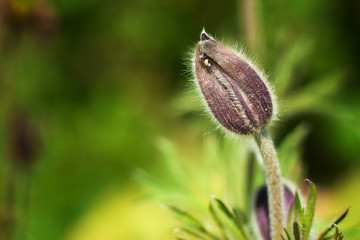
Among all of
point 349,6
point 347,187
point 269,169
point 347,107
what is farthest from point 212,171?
point 349,6

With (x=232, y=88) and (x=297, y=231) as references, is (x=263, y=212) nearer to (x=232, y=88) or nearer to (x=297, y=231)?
(x=297, y=231)

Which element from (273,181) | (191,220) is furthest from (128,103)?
(273,181)

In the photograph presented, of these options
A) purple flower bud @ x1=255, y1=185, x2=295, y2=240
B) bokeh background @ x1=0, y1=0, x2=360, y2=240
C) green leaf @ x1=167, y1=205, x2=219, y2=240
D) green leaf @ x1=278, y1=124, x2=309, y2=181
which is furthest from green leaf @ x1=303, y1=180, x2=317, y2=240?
bokeh background @ x1=0, y1=0, x2=360, y2=240

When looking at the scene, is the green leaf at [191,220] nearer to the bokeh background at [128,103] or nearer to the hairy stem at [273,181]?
the hairy stem at [273,181]

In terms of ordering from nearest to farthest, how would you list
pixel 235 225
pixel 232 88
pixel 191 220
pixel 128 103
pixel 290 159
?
pixel 232 88 < pixel 235 225 < pixel 191 220 < pixel 290 159 < pixel 128 103

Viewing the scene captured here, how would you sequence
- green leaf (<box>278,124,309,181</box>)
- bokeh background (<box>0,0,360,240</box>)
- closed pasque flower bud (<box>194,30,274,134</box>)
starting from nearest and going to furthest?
closed pasque flower bud (<box>194,30,274,134</box>) < green leaf (<box>278,124,309,181</box>) < bokeh background (<box>0,0,360,240</box>)

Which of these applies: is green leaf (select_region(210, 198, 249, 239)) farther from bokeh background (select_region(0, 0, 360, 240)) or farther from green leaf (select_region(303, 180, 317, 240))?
bokeh background (select_region(0, 0, 360, 240))

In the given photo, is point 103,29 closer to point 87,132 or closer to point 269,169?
point 87,132
